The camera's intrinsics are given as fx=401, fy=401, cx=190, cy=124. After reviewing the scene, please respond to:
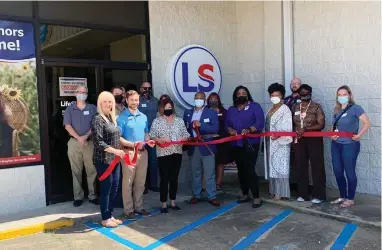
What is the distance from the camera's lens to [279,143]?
621 centimetres

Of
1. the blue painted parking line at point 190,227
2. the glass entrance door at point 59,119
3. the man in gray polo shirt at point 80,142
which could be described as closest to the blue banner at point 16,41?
the glass entrance door at point 59,119

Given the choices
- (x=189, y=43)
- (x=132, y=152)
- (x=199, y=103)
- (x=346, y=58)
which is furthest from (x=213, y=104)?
(x=346, y=58)

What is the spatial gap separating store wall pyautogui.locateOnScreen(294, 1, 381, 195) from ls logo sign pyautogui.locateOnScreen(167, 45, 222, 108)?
1.75 metres

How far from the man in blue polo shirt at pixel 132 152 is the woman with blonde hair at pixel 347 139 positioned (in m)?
2.72

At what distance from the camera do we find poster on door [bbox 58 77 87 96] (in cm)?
672

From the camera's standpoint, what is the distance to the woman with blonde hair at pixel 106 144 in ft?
17.0

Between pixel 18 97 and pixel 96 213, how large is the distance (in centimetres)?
217

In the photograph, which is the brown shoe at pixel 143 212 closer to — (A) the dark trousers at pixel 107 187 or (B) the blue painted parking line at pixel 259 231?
(A) the dark trousers at pixel 107 187

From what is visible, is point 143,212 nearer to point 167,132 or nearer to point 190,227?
point 190,227

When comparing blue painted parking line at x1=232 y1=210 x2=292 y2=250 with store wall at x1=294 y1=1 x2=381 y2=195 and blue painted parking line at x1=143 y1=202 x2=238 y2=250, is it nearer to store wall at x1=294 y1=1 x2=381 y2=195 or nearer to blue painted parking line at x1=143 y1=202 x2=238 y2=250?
blue painted parking line at x1=143 y1=202 x2=238 y2=250

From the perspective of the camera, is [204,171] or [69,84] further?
[69,84]

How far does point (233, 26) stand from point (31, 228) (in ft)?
19.2

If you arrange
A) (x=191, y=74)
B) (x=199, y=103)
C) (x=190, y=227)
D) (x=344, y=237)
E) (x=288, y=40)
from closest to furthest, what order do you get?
(x=344, y=237) < (x=190, y=227) < (x=199, y=103) < (x=288, y=40) < (x=191, y=74)

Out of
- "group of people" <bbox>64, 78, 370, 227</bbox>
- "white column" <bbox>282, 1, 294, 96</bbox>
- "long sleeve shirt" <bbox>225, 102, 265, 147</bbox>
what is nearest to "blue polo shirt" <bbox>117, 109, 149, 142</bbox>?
"group of people" <bbox>64, 78, 370, 227</bbox>
